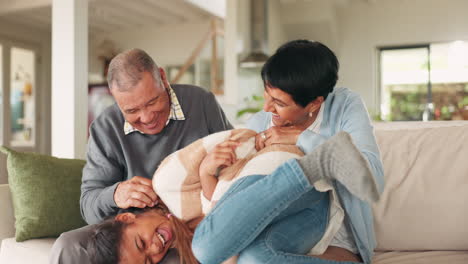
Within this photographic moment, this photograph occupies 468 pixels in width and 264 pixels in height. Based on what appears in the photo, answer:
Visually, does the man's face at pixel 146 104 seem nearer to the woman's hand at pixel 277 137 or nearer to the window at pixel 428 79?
the woman's hand at pixel 277 137

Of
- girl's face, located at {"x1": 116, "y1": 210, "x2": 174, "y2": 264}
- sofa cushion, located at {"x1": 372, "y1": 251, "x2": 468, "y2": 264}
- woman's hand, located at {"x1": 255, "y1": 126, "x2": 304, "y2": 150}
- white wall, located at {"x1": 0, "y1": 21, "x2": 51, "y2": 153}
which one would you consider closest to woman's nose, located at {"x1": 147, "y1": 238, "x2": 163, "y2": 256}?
girl's face, located at {"x1": 116, "y1": 210, "x2": 174, "y2": 264}

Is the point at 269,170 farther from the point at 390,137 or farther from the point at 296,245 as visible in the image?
the point at 390,137

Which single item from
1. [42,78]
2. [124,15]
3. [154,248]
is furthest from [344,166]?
[42,78]

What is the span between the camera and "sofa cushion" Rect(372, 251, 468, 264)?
144 cm

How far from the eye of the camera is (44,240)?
1.66 metres

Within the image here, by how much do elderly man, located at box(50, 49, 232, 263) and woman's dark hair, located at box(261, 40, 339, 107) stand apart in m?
0.44

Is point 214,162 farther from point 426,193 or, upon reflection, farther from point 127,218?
point 426,193

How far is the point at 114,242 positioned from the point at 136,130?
47cm

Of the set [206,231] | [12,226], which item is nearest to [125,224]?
[206,231]

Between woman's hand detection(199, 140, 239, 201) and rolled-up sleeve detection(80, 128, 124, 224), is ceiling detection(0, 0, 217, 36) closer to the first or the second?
rolled-up sleeve detection(80, 128, 124, 224)

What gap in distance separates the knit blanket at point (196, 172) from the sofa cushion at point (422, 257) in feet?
2.04

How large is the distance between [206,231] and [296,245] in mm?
251

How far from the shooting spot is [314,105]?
4.38 feet

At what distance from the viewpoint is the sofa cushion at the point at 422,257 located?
4.73 feet
